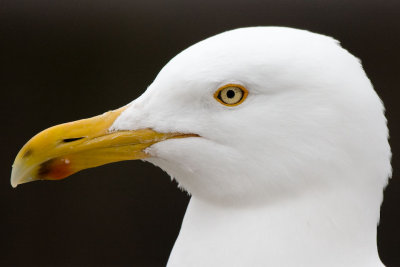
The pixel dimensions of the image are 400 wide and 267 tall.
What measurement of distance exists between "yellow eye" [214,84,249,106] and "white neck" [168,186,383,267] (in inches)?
11.4

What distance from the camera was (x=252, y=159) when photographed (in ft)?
6.30

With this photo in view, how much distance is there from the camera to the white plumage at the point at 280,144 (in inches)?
74.6

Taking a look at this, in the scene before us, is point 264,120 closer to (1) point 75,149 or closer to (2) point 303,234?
(2) point 303,234

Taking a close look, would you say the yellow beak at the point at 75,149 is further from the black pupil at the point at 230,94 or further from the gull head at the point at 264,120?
the black pupil at the point at 230,94

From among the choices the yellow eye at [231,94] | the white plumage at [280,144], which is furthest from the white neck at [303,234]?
the yellow eye at [231,94]

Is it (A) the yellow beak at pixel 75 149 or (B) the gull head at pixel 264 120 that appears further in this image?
(A) the yellow beak at pixel 75 149

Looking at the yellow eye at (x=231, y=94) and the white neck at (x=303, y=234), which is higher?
the yellow eye at (x=231, y=94)

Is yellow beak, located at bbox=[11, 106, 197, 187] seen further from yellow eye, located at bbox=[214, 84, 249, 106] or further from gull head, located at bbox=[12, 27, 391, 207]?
yellow eye, located at bbox=[214, 84, 249, 106]

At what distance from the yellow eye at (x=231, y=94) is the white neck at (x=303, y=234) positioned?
290 millimetres

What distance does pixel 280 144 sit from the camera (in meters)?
1.90

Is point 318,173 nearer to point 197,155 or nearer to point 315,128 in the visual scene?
point 315,128

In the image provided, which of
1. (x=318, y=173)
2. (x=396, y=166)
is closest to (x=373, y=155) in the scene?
(x=318, y=173)

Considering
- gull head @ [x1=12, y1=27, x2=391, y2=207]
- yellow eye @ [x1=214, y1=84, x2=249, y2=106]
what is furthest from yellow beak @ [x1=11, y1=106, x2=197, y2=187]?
yellow eye @ [x1=214, y1=84, x2=249, y2=106]

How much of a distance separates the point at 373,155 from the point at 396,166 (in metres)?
2.99
